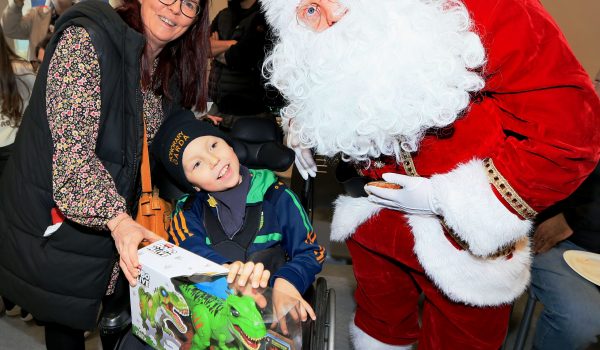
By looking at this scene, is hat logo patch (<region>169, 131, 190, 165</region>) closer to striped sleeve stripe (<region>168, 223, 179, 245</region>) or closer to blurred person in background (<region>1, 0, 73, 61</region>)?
striped sleeve stripe (<region>168, 223, 179, 245</region>)

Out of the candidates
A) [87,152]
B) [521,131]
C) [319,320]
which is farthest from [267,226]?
[521,131]

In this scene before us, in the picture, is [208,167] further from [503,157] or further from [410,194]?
[503,157]

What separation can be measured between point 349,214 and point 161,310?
2.02 feet

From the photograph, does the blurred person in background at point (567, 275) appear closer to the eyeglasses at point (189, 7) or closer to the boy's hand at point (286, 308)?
the boy's hand at point (286, 308)

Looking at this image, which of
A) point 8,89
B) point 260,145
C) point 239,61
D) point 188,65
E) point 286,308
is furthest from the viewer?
point 239,61

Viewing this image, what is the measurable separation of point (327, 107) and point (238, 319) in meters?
0.51

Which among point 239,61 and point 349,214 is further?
point 239,61

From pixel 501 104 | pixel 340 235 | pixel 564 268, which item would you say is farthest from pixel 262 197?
pixel 564 268

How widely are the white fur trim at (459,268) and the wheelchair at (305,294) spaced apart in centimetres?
30

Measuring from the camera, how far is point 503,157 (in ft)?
3.71

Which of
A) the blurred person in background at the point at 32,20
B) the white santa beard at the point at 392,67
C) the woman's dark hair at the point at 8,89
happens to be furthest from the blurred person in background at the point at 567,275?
the blurred person in background at the point at 32,20

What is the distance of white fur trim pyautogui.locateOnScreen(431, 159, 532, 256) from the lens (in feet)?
3.69

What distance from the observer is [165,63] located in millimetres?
1591

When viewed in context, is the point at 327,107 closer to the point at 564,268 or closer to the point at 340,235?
the point at 340,235
